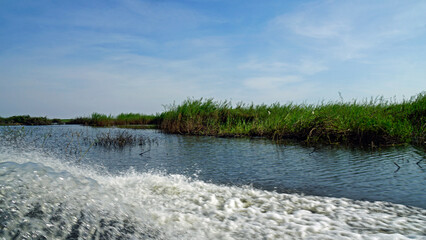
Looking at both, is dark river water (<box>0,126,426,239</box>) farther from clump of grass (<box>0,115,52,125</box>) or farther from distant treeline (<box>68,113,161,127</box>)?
clump of grass (<box>0,115,52,125</box>)

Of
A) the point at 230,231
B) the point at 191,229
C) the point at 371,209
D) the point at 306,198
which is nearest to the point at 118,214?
the point at 191,229

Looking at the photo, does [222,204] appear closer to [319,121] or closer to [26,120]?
[319,121]

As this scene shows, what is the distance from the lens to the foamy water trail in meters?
2.72

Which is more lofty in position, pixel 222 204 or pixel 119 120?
pixel 119 120

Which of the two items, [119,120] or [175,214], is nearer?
[175,214]

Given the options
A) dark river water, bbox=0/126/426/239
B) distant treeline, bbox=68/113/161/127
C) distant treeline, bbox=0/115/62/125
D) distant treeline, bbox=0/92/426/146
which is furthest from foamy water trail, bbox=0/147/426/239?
distant treeline, bbox=0/115/62/125

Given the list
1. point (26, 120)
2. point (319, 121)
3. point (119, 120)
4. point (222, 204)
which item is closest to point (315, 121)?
point (319, 121)

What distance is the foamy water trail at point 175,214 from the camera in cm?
272

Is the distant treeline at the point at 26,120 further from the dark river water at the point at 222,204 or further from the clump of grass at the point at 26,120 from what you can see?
the dark river water at the point at 222,204

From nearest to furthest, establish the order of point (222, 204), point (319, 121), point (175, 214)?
1. point (175, 214)
2. point (222, 204)
3. point (319, 121)

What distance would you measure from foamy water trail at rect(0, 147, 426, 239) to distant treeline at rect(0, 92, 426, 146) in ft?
21.9

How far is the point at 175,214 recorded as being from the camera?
3322 millimetres

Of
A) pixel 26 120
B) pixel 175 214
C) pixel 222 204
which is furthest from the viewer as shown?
pixel 26 120

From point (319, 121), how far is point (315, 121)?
257 millimetres
